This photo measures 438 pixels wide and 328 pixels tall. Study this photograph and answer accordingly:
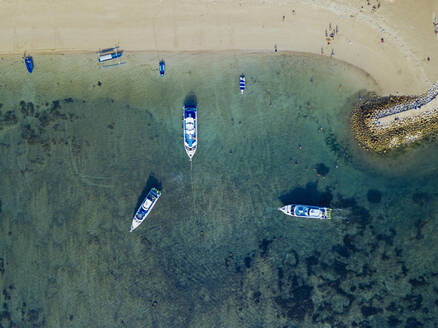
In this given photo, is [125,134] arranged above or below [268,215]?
above

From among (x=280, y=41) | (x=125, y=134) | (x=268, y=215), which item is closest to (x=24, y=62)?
(x=125, y=134)

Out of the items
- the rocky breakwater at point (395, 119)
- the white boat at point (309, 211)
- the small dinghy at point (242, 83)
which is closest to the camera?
the white boat at point (309, 211)

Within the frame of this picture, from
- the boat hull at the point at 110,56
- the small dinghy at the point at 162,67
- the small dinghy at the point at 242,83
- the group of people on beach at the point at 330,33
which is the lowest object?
the small dinghy at the point at 242,83

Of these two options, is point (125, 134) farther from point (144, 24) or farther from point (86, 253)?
point (86, 253)

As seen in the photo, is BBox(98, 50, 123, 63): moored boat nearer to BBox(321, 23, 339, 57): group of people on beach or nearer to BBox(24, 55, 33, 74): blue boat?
BBox(24, 55, 33, 74): blue boat

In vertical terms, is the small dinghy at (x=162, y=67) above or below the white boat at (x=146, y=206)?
above

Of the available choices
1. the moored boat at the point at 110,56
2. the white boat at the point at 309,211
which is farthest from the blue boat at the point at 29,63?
the white boat at the point at 309,211

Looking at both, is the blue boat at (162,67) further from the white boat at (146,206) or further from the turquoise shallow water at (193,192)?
the white boat at (146,206)
